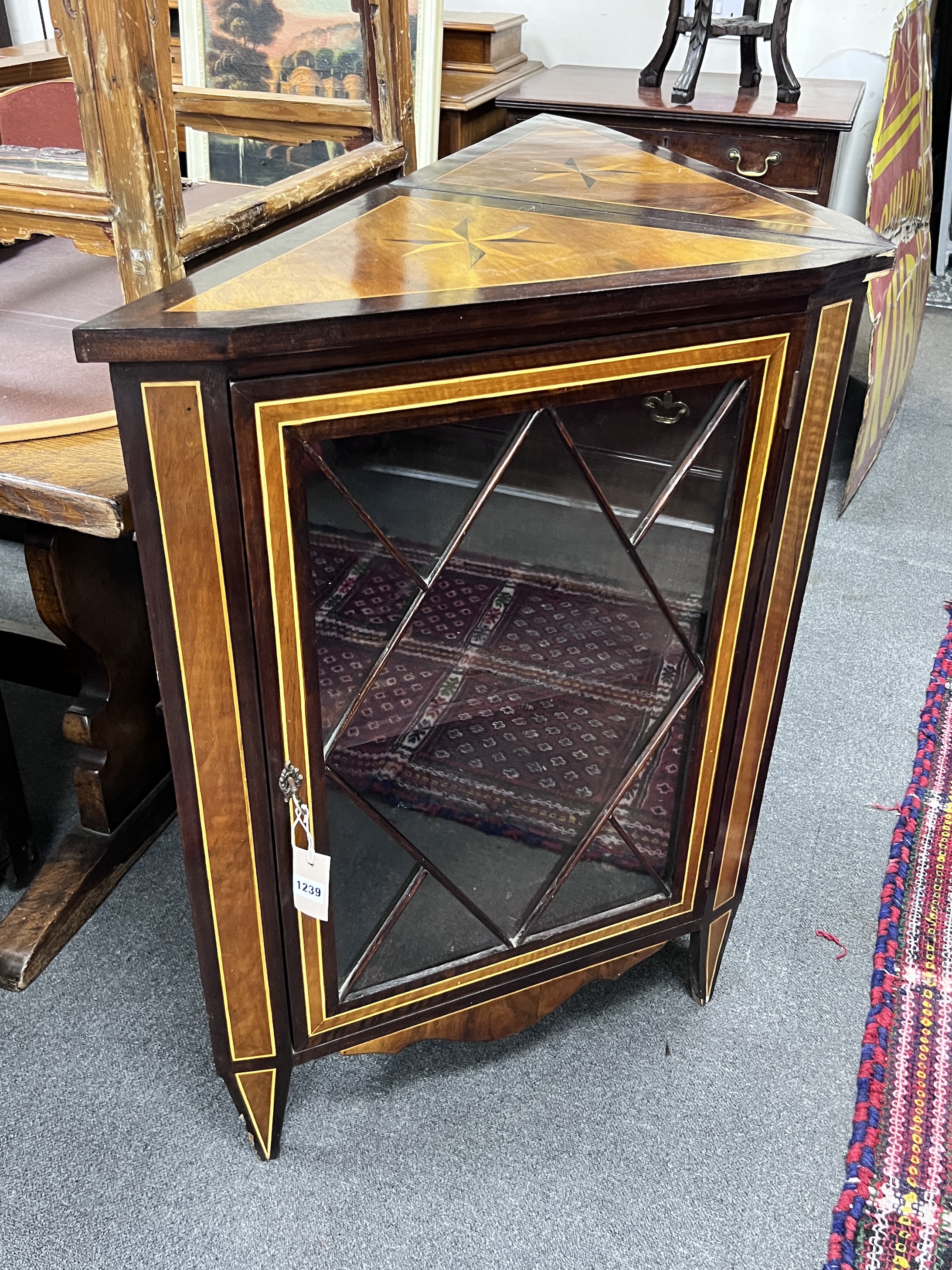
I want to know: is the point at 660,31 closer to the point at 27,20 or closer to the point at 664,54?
the point at 664,54

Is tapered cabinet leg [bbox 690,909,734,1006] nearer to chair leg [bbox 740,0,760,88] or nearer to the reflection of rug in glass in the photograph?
the reflection of rug in glass

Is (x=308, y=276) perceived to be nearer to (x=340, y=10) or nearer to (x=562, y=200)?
(x=562, y=200)

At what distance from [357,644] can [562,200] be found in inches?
18.9

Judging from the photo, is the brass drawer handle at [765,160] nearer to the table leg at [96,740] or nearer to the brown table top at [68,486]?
the table leg at [96,740]

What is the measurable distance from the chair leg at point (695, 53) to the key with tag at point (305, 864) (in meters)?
1.90

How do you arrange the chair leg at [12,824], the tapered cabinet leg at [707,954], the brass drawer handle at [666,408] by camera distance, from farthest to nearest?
the chair leg at [12,824] < the tapered cabinet leg at [707,954] < the brass drawer handle at [666,408]

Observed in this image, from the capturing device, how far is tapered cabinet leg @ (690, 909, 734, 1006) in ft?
3.90

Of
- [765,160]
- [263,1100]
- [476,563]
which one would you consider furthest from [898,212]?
[263,1100]

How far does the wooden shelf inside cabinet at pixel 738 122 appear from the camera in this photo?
2.09 meters

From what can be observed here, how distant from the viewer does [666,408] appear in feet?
2.75

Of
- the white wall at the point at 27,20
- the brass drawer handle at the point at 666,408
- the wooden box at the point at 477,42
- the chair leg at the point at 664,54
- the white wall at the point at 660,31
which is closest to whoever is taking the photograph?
the brass drawer handle at the point at 666,408

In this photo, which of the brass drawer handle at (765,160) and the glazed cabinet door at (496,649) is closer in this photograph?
the glazed cabinet door at (496,649)

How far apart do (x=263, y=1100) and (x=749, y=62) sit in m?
2.32

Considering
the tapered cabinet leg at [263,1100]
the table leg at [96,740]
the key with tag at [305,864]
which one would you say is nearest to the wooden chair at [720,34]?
the table leg at [96,740]
